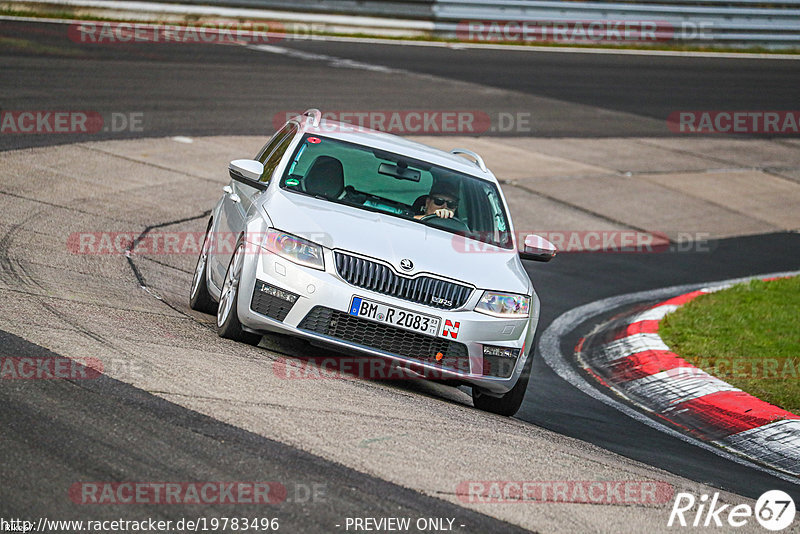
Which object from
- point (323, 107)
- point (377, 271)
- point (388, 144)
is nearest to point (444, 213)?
point (388, 144)

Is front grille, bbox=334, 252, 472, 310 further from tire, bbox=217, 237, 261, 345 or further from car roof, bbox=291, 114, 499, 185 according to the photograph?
car roof, bbox=291, 114, 499, 185

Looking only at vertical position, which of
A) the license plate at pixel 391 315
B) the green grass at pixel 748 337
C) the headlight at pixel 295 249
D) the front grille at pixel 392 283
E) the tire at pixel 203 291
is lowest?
the green grass at pixel 748 337

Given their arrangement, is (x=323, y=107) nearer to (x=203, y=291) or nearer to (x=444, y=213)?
(x=203, y=291)

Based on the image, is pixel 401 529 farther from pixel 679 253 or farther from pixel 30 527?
pixel 679 253

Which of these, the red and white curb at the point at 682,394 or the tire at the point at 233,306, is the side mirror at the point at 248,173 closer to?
the tire at the point at 233,306

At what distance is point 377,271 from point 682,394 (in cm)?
311

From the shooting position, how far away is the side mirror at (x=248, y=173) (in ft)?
25.8

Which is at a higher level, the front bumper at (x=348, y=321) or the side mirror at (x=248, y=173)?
the side mirror at (x=248, y=173)

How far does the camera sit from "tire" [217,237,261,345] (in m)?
7.17

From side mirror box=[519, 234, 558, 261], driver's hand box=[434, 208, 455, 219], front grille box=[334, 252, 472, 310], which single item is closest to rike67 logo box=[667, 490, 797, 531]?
front grille box=[334, 252, 472, 310]

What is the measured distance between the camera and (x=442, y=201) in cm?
812

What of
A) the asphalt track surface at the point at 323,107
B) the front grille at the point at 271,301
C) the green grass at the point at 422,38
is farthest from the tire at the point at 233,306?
the green grass at the point at 422,38

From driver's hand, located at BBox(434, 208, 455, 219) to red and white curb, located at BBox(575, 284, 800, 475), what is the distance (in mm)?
2126

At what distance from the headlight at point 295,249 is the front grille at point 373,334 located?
1.02ft
